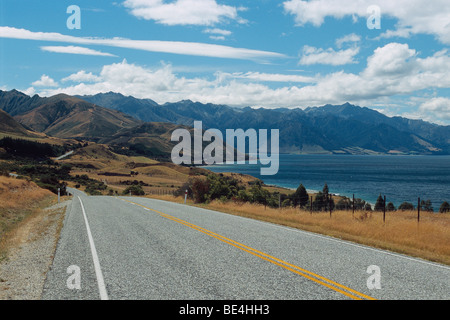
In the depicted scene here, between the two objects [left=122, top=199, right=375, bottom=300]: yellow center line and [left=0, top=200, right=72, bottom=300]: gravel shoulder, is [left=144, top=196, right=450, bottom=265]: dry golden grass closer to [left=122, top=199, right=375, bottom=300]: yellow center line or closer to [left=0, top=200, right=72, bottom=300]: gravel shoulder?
[left=122, top=199, right=375, bottom=300]: yellow center line

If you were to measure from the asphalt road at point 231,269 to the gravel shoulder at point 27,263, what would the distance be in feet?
0.90

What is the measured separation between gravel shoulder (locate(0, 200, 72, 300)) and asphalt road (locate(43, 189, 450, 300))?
0.27 m

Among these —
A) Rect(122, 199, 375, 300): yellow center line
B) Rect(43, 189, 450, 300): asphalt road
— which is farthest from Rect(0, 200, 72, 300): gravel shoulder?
Rect(122, 199, 375, 300): yellow center line

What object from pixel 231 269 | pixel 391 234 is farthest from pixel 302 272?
pixel 391 234

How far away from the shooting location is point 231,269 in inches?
337

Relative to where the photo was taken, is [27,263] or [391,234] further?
[391,234]

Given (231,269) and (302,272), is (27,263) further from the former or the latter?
(302,272)

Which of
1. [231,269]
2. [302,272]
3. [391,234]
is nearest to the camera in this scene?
[302,272]

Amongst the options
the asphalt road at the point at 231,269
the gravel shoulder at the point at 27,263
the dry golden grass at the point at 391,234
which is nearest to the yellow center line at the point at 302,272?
the asphalt road at the point at 231,269

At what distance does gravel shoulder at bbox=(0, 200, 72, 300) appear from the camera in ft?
23.7

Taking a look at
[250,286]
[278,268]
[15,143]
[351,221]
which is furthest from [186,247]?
[15,143]

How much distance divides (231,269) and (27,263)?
5.50m

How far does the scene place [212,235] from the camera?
13.3m
